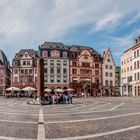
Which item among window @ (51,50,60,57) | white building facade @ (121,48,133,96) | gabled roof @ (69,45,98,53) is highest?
gabled roof @ (69,45,98,53)

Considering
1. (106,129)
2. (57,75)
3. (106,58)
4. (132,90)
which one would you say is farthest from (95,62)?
(106,129)

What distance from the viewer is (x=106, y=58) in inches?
3846

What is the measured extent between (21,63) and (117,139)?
82883 millimetres

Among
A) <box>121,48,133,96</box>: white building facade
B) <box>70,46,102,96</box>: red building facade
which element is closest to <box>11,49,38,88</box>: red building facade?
<box>70,46,102,96</box>: red building facade

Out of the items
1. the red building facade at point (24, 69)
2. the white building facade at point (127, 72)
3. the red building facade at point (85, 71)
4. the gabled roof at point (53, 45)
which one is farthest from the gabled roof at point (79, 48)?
the white building facade at point (127, 72)

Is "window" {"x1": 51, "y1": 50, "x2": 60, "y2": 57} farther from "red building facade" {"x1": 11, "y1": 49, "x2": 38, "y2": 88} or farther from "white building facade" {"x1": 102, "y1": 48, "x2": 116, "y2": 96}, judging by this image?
"white building facade" {"x1": 102, "y1": 48, "x2": 116, "y2": 96}

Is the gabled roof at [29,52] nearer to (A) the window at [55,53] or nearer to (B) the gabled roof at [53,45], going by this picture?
(B) the gabled roof at [53,45]

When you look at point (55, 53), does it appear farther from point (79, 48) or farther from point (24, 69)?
point (24, 69)

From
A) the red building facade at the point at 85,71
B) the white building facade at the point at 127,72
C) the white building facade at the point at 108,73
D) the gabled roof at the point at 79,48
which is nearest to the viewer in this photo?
the white building facade at the point at 127,72

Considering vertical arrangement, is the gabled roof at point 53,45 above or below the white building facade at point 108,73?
above

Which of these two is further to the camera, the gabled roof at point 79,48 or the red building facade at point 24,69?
the gabled roof at point 79,48

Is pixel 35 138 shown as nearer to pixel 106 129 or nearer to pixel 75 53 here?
pixel 106 129

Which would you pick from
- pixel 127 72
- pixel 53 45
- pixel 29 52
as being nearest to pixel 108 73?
pixel 127 72

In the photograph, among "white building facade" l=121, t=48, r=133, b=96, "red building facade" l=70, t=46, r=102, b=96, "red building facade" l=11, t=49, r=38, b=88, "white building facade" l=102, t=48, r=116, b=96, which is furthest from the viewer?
"white building facade" l=102, t=48, r=116, b=96
